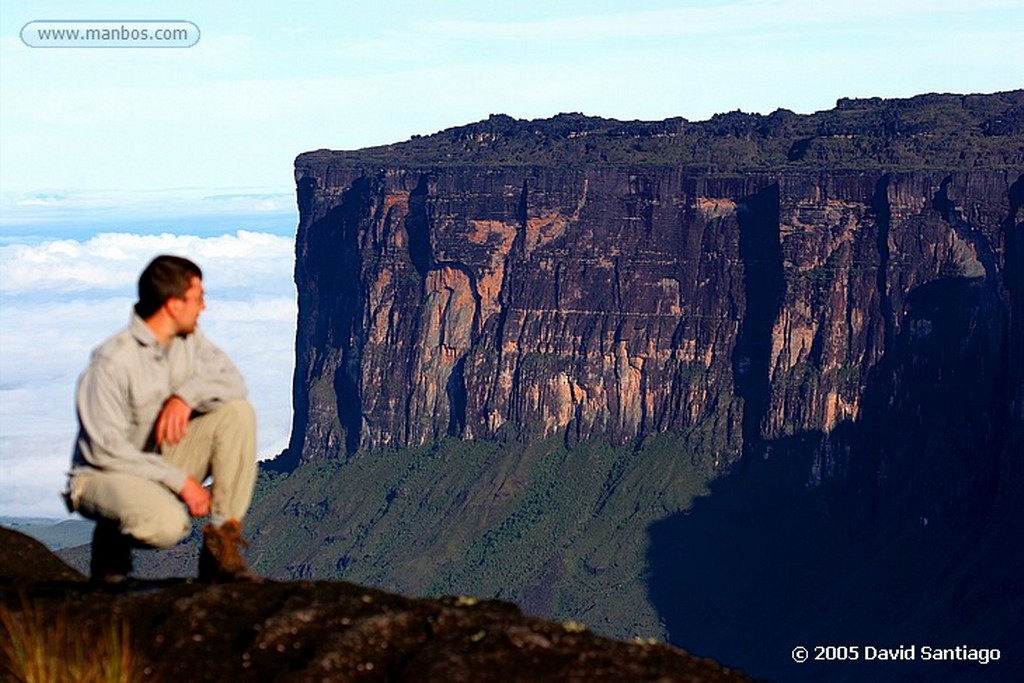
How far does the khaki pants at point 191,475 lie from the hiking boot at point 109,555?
0.31 meters

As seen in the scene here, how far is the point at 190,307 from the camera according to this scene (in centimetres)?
1928

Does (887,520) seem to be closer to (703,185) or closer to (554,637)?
(703,185)

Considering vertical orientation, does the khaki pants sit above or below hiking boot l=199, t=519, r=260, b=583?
above

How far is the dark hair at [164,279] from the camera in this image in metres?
19.1

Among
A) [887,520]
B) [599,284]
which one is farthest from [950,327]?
[599,284]

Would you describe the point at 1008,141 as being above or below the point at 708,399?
above

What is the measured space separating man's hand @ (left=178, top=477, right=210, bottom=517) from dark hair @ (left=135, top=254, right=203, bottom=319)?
1462mm

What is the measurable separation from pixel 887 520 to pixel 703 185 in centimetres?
3012

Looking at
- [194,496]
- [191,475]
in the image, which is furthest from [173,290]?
[194,496]

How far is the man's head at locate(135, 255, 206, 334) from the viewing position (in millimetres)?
19109

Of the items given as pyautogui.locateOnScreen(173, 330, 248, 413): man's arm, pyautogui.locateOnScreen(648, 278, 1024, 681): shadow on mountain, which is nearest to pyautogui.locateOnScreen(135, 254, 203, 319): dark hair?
pyautogui.locateOnScreen(173, 330, 248, 413): man's arm

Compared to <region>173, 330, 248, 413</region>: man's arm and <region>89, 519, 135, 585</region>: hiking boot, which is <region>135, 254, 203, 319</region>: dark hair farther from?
<region>89, 519, 135, 585</region>: hiking boot

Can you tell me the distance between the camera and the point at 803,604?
6816 inches

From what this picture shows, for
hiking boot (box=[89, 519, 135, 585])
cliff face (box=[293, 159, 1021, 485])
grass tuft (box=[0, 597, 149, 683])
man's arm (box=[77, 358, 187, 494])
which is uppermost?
man's arm (box=[77, 358, 187, 494])
